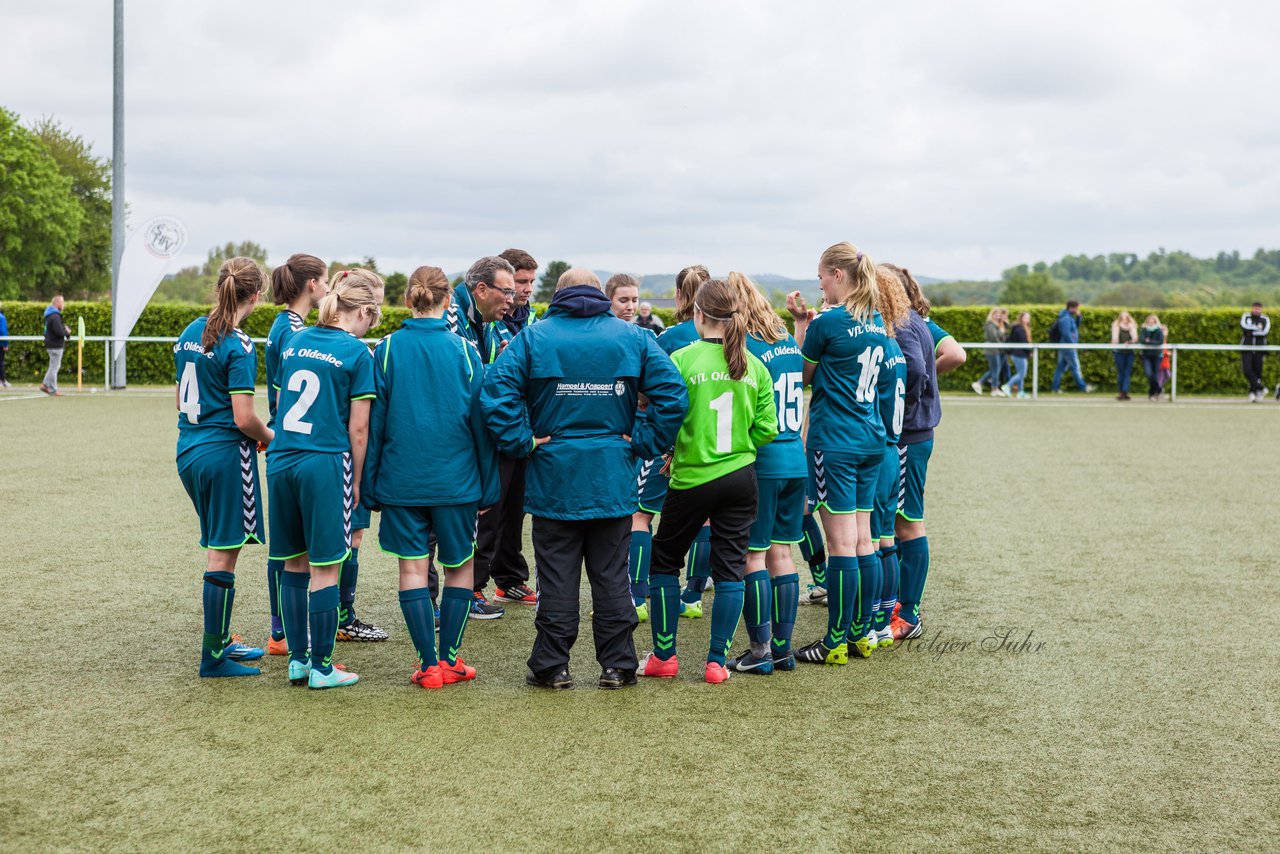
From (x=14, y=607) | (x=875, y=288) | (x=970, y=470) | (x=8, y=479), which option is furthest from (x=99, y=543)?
(x=970, y=470)

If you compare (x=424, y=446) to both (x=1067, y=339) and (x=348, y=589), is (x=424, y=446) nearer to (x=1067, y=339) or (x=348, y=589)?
(x=348, y=589)

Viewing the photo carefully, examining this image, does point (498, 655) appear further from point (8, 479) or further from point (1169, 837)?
point (8, 479)

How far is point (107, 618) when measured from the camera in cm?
600

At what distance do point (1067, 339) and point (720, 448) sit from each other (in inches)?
766

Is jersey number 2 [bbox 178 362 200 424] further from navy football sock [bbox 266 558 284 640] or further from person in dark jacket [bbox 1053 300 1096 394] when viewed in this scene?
person in dark jacket [bbox 1053 300 1096 394]

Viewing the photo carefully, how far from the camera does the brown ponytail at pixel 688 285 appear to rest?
5.92m

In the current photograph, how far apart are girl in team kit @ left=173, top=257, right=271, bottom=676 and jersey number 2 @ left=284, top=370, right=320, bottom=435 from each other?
249mm

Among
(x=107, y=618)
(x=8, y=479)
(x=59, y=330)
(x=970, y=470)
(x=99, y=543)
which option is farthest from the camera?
(x=59, y=330)

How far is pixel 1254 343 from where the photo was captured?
22766 mm

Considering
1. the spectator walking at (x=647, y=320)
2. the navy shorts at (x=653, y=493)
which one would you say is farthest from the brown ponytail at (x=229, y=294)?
the spectator walking at (x=647, y=320)

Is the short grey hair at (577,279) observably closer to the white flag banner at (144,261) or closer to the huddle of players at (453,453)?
the huddle of players at (453,453)

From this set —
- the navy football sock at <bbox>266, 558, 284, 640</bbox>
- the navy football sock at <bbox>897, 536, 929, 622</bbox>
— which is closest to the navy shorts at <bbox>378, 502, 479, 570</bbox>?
the navy football sock at <bbox>266, 558, 284, 640</bbox>

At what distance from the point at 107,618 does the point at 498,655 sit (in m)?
2.09

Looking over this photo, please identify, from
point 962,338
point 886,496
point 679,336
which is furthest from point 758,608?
point 962,338
